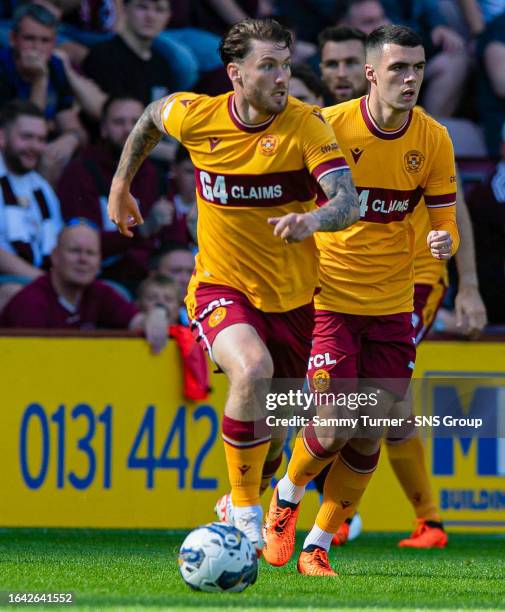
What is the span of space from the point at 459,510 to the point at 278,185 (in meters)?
3.64

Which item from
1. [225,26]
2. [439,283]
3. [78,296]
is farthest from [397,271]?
[225,26]

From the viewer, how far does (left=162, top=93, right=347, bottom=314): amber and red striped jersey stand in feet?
20.3

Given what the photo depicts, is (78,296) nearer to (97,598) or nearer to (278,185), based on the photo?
(278,185)

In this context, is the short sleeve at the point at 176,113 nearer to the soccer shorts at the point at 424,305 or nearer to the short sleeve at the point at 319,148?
the short sleeve at the point at 319,148

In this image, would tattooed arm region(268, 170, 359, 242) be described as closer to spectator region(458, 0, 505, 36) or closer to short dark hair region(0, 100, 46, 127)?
short dark hair region(0, 100, 46, 127)

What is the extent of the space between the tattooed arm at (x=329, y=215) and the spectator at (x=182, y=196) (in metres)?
4.13

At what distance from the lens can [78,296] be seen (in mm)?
9203

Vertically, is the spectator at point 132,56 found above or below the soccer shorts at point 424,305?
above

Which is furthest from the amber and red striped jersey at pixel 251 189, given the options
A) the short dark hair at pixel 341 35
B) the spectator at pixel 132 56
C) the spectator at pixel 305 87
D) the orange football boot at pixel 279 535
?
the spectator at pixel 132 56

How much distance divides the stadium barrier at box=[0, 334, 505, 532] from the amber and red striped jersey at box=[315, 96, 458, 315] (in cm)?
239

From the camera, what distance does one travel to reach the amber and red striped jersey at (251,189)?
6176 mm

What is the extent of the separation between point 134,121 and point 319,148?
4.07 meters

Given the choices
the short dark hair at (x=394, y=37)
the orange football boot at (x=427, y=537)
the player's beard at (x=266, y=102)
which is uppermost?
the short dark hair at (x=394, y=37)

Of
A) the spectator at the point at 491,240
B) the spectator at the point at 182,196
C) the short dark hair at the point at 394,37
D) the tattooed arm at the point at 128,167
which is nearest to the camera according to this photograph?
the short dark hair at the point at 394,37
